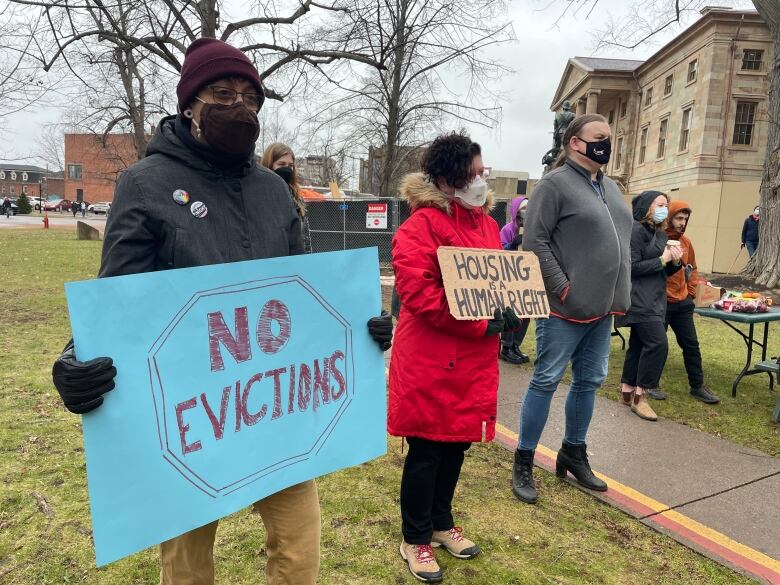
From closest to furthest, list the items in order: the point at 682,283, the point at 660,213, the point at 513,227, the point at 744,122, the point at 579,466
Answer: the point at 579,466 → the point at 660,213 → the point at 682,283 → the point at 513,227 → the point at 744,122

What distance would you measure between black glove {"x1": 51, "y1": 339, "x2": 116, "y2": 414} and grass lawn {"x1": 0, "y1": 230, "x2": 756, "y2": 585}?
1.37 m

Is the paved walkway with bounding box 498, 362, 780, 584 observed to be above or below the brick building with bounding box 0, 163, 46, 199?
below

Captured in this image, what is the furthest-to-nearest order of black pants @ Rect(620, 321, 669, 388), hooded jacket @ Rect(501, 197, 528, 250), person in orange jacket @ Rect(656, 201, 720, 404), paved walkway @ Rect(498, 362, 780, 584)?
hooded jacket @ Rect(501, 197, 528, 250) → person in orange jacket @ Rect(656, 201, 720, 404) → black pants @ Rect(620, 321, 669, 388) → paved walkway @ Rect(498, 362, 780, 584)

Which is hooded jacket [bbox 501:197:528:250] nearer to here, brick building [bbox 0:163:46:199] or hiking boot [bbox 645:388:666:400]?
hiking boot [bbox 645:388:666:400]

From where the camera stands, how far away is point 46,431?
12.6ft

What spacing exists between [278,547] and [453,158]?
5.46 ft

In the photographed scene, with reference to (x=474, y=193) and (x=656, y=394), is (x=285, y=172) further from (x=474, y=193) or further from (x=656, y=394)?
(x=656, y=394)

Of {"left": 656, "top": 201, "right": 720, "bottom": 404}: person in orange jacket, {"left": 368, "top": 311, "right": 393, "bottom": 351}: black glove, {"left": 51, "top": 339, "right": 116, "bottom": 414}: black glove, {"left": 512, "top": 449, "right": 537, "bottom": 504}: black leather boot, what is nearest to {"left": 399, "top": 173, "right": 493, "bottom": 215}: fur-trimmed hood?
{"left": 368, "top": 311, "right": 393, "bottom": 351}: black glove

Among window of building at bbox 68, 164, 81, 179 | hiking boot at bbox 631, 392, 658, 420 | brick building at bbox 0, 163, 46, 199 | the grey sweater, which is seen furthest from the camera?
brick building at bbox 0, 163, 46, 199

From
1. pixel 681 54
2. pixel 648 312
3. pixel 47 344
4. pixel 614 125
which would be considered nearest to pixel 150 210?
pixel 648 312

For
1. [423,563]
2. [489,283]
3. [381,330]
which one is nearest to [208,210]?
[381,330]

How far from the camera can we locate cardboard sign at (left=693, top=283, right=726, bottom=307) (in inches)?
217

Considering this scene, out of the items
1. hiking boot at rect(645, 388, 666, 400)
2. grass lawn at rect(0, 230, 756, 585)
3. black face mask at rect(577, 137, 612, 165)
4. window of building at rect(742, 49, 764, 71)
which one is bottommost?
grass lawn at rect(0, 230, 756, 585)

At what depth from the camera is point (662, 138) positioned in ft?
119
